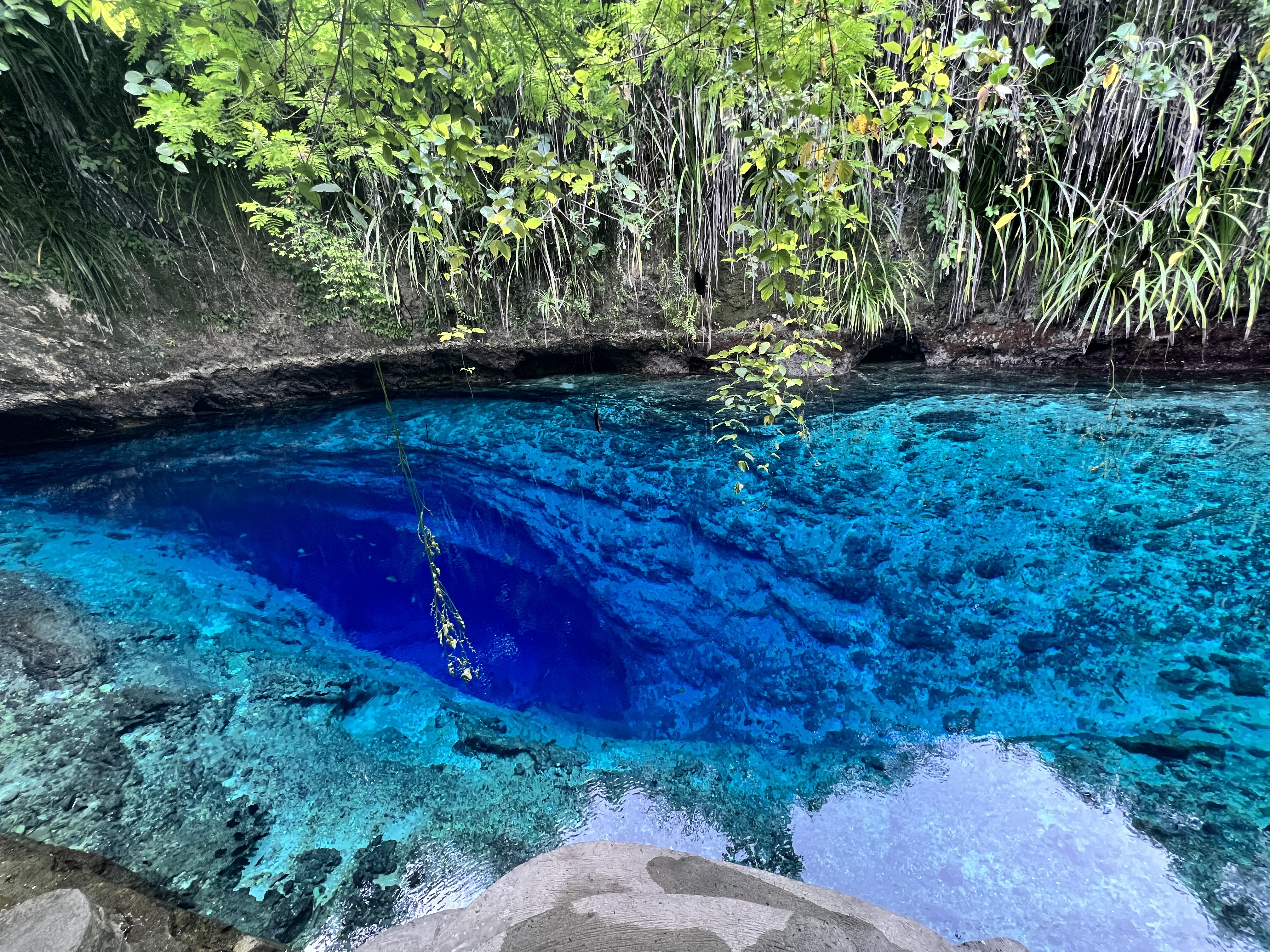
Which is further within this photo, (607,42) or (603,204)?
(603,204)

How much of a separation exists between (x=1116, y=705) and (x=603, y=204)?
3.71 metres

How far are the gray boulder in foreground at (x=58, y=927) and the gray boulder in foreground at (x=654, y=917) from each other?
0.52 m

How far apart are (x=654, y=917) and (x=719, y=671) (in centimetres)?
101

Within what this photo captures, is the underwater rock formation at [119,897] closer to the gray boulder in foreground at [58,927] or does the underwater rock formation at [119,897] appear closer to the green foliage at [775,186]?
the gray boulder in foreground at [58,927]

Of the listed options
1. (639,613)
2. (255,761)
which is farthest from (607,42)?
(255,761)

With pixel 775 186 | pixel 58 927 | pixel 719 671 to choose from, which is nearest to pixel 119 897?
pixel 58 927

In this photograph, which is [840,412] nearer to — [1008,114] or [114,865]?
[1008,114]

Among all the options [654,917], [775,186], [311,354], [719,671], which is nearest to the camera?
[654,917]

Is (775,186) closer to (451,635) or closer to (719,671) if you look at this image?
(719,671)

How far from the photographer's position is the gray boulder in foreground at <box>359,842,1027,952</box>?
3.11ft

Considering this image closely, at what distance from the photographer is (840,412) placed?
351cm

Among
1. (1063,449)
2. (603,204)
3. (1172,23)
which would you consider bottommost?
(1063,449)

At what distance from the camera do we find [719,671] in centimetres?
196

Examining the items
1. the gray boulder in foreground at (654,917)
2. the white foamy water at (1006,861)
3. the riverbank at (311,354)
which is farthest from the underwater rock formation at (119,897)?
the riverbank at (311,354)
